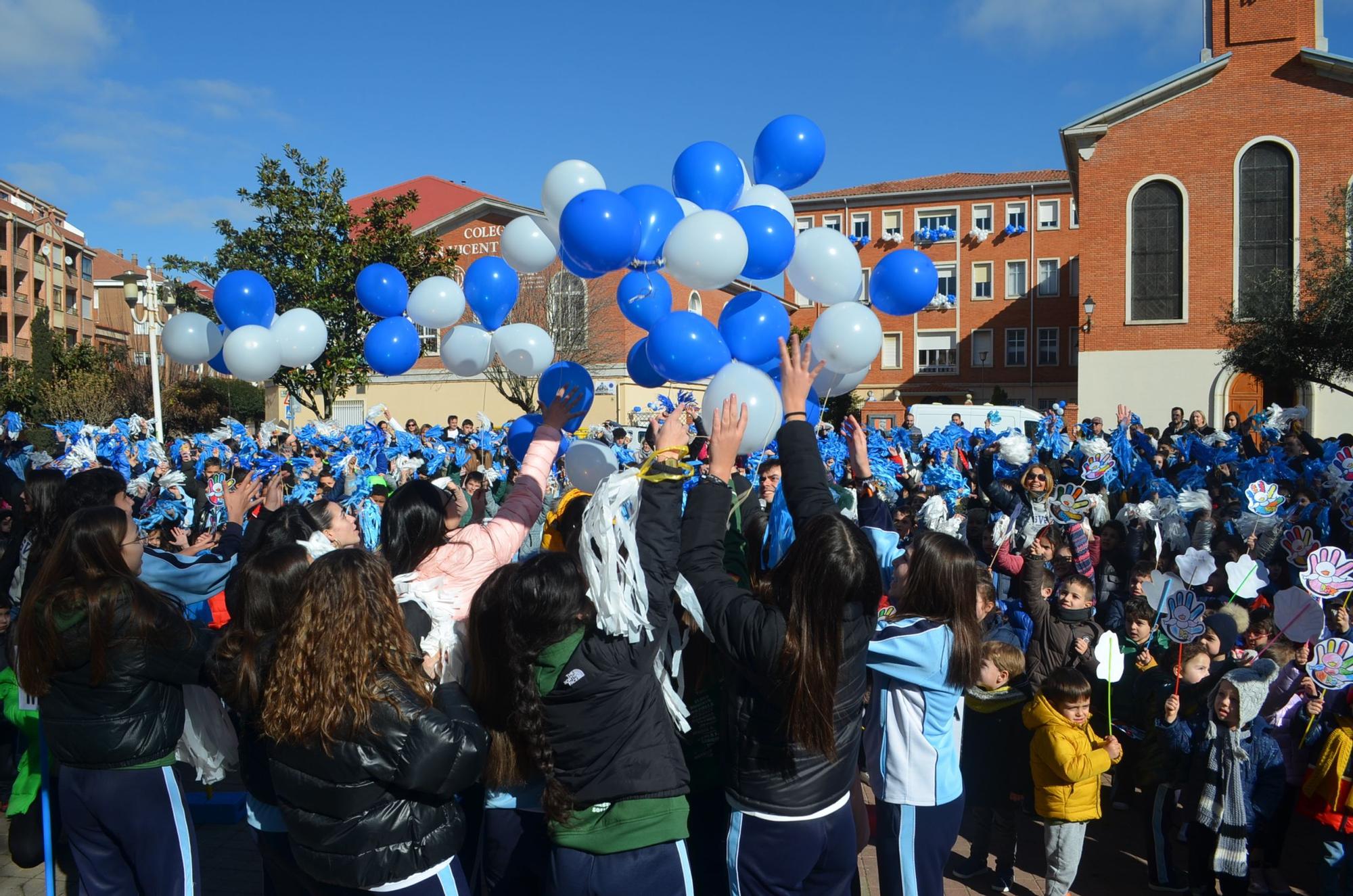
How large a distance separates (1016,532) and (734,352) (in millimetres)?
3142

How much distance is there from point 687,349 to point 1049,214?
131 feet

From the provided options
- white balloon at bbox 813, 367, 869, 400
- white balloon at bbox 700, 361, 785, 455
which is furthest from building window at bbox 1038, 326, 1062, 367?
white balloon at bbox 700, 361, 785, 455

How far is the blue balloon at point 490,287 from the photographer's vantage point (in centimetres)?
505

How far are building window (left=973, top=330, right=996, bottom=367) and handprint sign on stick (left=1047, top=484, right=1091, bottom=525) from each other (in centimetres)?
3583

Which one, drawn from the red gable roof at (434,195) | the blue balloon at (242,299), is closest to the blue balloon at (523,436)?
the blue balloon at (242,299)

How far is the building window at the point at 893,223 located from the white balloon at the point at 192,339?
38449 millimetres

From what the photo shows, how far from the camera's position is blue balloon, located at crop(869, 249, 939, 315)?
4.33 m

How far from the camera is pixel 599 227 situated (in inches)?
158

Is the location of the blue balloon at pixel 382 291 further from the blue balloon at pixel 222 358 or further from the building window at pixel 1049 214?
the building window at pixel 1049 214

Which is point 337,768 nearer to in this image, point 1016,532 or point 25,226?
point 1016,532

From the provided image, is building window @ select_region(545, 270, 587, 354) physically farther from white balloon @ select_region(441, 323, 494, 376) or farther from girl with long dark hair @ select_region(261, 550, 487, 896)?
girl with long dark hair @ select_region(261, 550, 487, 896)

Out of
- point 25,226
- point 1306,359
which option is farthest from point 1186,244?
point 25,226

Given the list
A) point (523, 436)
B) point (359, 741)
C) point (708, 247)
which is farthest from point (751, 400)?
point (359, 741)

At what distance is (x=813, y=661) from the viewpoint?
7.44 ft
